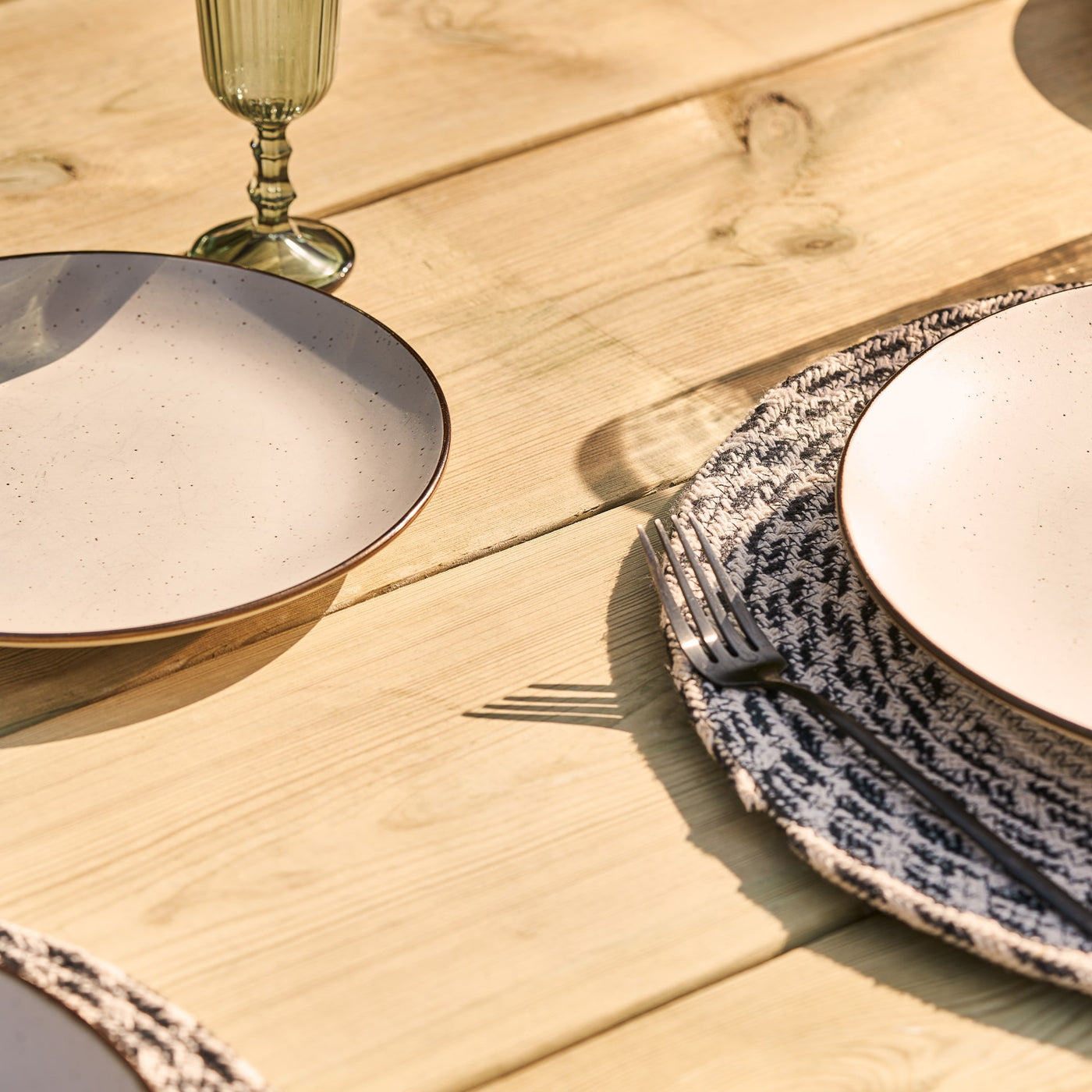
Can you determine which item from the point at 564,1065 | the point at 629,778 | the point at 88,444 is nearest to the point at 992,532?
the point at 629,778

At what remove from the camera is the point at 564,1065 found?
43cm

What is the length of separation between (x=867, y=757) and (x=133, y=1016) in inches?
11.0

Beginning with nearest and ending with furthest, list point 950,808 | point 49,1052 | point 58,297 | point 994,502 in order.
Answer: point 49,1052 → point 950,808 → point 994,502 → point 58,297

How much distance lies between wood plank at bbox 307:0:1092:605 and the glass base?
2 cm

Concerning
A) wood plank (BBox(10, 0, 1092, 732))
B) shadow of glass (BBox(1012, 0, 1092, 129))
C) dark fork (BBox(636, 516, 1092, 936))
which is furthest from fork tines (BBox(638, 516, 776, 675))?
shadow of glass (BBox(1012, 0, 1092, 129))

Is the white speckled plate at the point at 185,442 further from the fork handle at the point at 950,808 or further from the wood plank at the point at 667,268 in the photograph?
the fork handle at the point at 950,808

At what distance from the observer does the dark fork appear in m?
0.45

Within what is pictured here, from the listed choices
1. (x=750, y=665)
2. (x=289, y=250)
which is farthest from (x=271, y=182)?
(x=750, y=665)

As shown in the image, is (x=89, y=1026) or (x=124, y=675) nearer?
(x=89, y=1026)

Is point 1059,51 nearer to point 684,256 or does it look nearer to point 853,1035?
point 684,256

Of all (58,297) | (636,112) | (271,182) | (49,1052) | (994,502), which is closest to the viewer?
(49,1052)

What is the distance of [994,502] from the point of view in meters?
0.59

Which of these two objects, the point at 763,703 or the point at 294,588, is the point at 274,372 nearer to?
the point at 294,588

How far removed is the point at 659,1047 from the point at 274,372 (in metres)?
0.41
